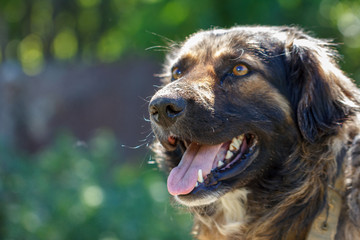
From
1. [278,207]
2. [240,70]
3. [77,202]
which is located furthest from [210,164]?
[77,202]

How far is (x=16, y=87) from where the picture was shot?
45.6 feet

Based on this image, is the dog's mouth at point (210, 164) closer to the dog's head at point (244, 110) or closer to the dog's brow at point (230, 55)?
the dog's head at point (244, 110)

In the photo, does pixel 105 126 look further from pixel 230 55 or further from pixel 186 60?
pixel 230 55

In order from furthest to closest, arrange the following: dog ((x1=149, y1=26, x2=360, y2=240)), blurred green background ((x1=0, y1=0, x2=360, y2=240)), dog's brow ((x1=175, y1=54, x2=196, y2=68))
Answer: blurred green background ((x1=0, y1=0, x2=360, y2=240)), dog's brow ((x1=175, y1=54, x2=196, y2=68)), dog ((x1=149, y1=26, x2=360, y2=240))

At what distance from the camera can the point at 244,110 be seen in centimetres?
318

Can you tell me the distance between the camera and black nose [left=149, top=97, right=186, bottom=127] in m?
2.93

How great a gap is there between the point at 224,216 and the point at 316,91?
1.05m

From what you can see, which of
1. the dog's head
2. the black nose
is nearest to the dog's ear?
the dog's head

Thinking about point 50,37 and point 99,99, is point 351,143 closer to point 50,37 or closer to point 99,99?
point 99,99

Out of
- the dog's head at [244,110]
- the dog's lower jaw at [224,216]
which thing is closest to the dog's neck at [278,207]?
the dog's lower jaw at [224,216]

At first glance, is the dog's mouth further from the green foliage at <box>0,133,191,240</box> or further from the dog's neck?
the green foliage at <box>0,133,191,240</box>

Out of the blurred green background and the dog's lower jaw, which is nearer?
the dog's lower jaw

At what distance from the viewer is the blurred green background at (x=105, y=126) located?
18.1ft

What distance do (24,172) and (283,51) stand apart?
425 centimetres
